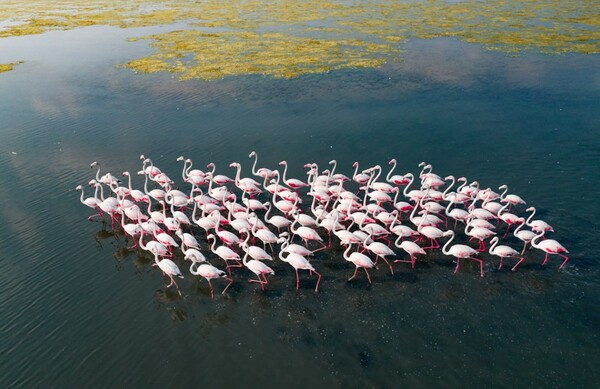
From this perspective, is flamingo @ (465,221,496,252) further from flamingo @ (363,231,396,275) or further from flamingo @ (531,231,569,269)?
flamingo @ (363,231,396,275)

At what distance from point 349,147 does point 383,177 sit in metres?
3.75

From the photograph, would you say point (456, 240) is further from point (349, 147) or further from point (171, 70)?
point (171, 70)

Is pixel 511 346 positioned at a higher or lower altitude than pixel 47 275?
higher

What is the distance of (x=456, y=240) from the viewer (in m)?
20.8

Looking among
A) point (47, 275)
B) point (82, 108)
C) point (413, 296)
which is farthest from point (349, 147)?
point (82, 108)

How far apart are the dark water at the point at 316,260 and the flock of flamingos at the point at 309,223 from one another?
919 mm

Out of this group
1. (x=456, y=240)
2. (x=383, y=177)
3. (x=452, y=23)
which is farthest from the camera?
(x=452, y=23)

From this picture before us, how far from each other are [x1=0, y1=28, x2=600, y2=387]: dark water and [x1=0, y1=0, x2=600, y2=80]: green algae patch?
752 cm

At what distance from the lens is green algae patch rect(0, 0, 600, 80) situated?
48188mm

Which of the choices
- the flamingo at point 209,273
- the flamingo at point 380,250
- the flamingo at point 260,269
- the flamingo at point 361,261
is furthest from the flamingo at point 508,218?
the flamingo at point 209,273

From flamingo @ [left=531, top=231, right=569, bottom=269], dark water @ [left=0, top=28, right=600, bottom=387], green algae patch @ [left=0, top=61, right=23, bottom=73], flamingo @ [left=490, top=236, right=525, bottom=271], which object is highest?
flamingo @ [left=531, top=231, right=569, bottom=269]

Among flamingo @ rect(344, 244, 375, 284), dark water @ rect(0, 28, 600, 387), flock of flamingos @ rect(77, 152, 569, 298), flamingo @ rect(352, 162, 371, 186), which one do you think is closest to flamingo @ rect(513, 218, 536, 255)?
flock of flamingos @ rect(77, 152, 569, 298)

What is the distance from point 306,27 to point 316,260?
53.4 meters

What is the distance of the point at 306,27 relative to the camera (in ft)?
213
